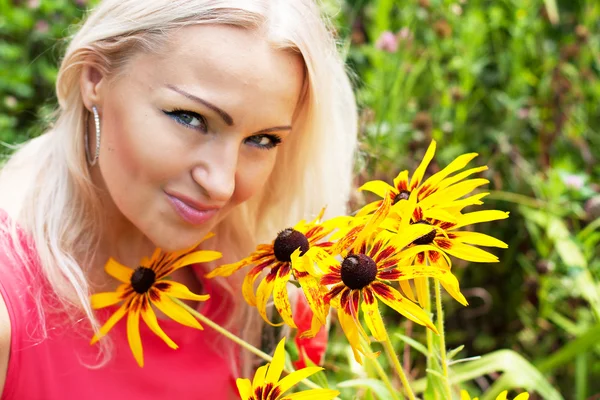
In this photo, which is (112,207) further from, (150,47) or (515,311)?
(515,311)

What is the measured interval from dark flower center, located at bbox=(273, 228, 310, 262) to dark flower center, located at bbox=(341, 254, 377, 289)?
10cm

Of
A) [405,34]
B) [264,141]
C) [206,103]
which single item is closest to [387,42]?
[405,34]

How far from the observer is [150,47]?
37.9 inches

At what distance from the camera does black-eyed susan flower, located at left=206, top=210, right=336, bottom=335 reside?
27.4 inches

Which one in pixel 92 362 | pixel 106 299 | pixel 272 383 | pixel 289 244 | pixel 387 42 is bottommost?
pixel 92 362

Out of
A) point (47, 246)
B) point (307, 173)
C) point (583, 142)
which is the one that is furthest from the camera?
point (583, 142)

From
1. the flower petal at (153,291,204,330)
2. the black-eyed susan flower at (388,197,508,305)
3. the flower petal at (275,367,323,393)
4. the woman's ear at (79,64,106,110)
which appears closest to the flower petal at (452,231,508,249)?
the black-eyed susan flower at (388,197,508,305)

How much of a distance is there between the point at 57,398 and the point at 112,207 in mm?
318

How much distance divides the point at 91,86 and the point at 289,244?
45cm

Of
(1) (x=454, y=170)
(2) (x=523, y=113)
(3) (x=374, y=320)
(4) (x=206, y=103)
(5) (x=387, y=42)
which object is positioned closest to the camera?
(3) (x=374, y=320)

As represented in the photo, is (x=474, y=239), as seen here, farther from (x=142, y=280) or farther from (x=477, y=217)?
(x=142, y=280)

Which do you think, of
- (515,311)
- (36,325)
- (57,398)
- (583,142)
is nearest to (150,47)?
(36,325)

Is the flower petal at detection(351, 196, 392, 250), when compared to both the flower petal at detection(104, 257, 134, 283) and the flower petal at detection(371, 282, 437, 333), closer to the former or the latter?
the flower petal at detection(371, 282, 437, 333)

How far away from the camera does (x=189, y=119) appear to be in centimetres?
94
